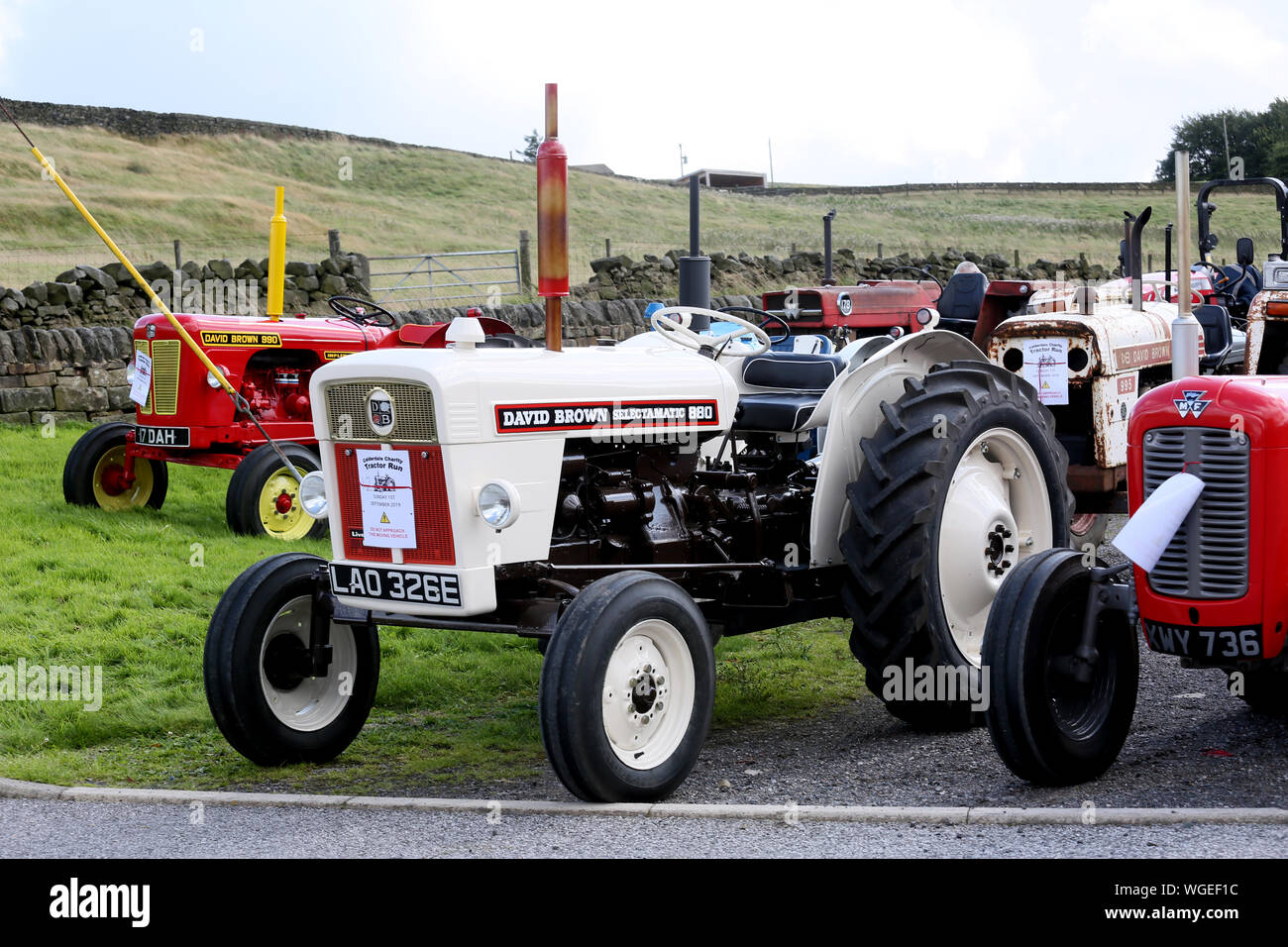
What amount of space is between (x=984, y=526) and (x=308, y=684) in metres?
2.85

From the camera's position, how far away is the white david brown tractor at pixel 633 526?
502cm

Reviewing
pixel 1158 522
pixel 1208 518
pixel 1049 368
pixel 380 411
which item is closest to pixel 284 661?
pixel 380 411

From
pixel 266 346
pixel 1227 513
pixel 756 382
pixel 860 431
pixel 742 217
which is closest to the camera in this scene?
pixel 1227 513

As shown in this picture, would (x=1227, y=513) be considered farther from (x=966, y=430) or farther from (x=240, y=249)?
(x=240, y=249)

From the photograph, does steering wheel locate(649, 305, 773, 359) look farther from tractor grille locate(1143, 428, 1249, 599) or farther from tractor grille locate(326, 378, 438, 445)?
tractor grille locate(1143, 428, 1249, 599)


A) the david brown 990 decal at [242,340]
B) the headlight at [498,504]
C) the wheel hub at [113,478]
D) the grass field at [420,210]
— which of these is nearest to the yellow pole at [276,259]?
the david brown 990 decal at [242,340]

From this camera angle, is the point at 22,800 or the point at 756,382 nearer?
the point at 22,800

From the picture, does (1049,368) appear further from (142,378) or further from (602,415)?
(142,378)

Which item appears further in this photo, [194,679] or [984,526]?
[194,679]

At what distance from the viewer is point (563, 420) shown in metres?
5.38

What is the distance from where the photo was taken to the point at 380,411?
207 inches

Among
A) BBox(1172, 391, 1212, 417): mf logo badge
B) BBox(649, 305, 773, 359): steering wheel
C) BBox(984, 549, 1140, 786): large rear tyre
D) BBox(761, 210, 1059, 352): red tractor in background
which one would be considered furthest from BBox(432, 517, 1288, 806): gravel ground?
BBox(761, 210, 1059, 352): red tractor in background
